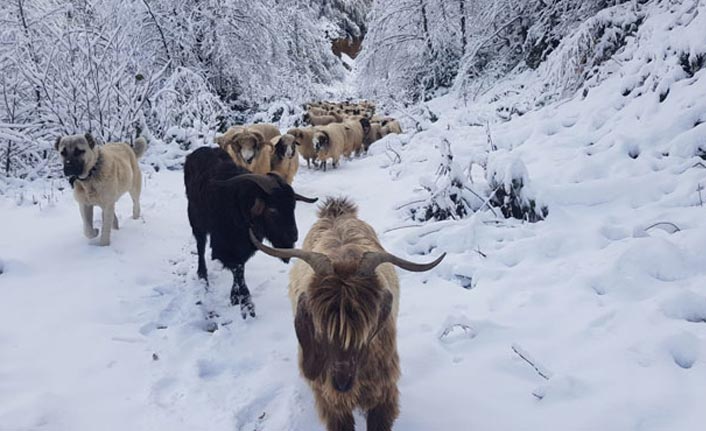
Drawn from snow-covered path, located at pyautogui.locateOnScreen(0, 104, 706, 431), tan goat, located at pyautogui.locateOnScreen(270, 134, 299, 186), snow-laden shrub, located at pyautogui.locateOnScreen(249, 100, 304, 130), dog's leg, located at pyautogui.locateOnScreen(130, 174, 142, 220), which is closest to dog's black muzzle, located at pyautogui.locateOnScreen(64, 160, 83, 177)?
snow-covered path, located at pyautogui.locateOnScreen(0, 104, 706, 431)

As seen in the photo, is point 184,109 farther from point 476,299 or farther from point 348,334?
point 348,334

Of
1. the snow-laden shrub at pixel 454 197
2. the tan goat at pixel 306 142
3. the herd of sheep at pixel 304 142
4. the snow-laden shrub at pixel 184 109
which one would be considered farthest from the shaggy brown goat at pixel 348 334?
the snow-laden shrub at pixel 184 109

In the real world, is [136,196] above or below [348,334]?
below

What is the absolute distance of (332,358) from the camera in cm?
246

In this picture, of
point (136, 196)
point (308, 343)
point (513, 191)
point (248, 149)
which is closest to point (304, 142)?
point (248, 149)

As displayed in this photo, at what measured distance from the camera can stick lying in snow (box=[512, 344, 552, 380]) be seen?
312cm

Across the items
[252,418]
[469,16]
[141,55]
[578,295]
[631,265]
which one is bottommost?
[252,418]

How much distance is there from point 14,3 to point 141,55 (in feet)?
12.7

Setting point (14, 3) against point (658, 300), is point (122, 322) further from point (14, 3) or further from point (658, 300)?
point (14, 3)

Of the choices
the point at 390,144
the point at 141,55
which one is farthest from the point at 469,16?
the point at 141,55

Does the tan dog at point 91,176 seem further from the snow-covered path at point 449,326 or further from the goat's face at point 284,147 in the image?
the goat's face at point 284,147

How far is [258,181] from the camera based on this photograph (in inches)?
179

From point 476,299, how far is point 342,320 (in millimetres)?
2227

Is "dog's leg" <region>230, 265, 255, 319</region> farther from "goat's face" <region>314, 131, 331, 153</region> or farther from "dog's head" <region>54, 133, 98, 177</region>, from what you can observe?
"goat's face" <region>314, 131, 331, 153</region>
